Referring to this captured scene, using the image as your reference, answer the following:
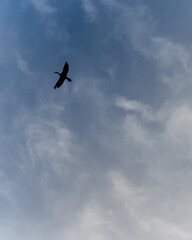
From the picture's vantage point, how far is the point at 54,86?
58.2 metres

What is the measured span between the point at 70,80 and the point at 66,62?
4412mm

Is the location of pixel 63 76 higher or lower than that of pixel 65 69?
lower

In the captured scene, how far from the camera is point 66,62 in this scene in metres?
55.8

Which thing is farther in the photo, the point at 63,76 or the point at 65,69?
the point at 63,76

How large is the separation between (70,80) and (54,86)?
14.0 ft

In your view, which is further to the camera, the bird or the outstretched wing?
the bird

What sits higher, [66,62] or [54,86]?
[66,62]

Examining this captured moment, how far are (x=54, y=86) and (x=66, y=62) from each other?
22.0 ft

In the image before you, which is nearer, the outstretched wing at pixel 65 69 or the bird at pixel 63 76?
the outstretched wing at pixel 65 69

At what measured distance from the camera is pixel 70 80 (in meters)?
57.7
